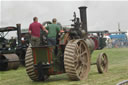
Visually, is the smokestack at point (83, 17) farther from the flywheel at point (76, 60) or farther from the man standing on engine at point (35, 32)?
the man standing on engine at point (35, 32)

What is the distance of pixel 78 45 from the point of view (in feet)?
25.6

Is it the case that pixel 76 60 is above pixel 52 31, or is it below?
below

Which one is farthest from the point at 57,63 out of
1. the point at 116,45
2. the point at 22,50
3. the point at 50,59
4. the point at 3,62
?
the point at 116,45

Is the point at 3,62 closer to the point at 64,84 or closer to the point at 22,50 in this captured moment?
the point at 22,50

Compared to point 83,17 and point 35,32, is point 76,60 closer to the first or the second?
point 35,32

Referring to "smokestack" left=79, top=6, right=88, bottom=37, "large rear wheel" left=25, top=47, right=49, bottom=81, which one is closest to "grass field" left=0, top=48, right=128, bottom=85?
"large rear wheel" left=25, top=47, right=49, bottom=81

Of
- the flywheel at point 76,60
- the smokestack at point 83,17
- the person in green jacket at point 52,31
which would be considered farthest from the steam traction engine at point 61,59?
the smokestack at point 83,17

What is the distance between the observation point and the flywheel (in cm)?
711

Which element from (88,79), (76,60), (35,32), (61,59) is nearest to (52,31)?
(35,32)

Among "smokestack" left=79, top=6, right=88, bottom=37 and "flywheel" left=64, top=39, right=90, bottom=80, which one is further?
"smokestack" left=79, top=6, right=88, bottom=37

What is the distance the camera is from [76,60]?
7367 mm

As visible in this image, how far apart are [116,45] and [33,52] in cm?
3081

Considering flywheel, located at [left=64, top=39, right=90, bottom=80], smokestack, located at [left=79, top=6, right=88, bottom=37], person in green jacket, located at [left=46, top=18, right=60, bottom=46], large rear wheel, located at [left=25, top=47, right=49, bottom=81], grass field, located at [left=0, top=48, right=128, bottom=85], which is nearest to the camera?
grass field, located at [left=0, top=48, right=128, bottom=85]

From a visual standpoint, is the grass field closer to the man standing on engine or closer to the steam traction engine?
the steam traction engine
